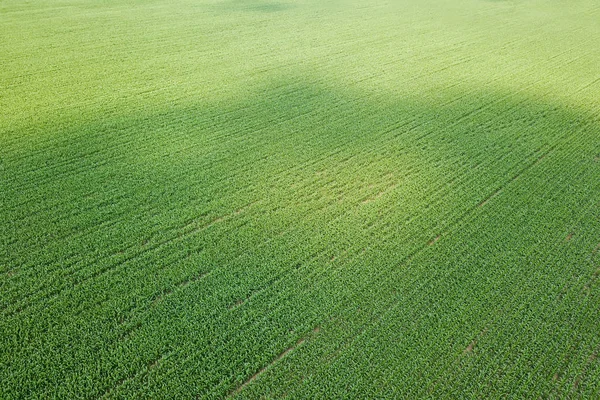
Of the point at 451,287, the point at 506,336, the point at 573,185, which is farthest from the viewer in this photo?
the point at 573,185

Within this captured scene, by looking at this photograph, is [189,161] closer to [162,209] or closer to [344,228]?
[162,209]

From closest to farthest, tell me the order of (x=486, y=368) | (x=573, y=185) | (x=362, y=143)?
(x=486, y=368) < (x=573, y=185) < (x=362, y=143)

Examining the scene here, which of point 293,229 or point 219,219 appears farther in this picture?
point 219,219

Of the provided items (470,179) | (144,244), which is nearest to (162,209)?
(144,244)
